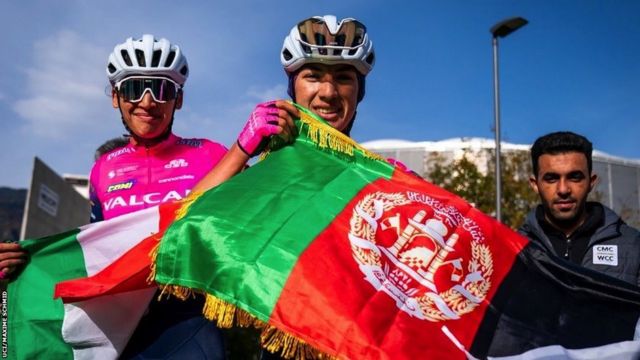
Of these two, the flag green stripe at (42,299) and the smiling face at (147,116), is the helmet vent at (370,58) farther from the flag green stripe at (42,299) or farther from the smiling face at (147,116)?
the flag green stripe at (42,299)

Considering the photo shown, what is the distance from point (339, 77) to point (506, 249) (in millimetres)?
1383

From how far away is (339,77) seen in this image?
4242mm

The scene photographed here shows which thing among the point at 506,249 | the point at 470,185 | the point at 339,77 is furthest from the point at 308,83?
the point at 470,185

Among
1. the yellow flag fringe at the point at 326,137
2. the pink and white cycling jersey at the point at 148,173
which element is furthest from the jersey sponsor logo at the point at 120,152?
the yellow flag fringe at the point at 326,137

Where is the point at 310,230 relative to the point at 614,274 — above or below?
above

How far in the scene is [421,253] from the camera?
3.52m

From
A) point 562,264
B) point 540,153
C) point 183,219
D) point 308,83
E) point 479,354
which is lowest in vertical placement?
point 479,354

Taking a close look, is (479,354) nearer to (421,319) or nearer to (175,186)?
(421,319)

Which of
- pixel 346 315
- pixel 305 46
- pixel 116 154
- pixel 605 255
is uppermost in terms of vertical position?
pixel 305 46

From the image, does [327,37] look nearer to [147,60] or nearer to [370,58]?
[370,58]

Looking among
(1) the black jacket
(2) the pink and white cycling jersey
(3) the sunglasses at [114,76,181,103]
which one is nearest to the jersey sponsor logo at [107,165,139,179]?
(2) the pink and white cycling jersey

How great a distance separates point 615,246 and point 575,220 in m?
0.31

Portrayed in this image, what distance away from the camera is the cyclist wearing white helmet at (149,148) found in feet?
14.3

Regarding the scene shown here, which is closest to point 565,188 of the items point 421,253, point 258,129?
point 421,253
